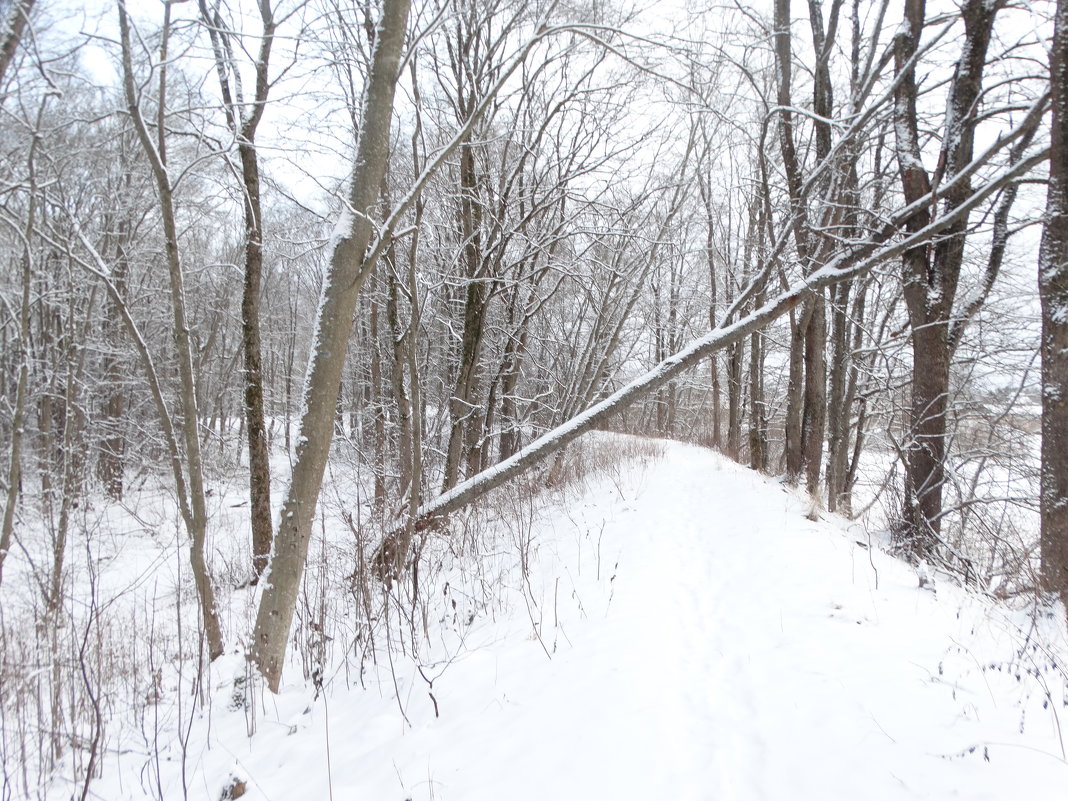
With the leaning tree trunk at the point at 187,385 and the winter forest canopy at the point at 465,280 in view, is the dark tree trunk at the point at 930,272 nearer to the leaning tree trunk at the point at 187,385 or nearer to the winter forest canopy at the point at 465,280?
the winter forest canopy at the point at 465,280

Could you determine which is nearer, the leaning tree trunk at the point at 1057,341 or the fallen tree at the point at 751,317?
the leaning tree trunk at the point at 1057,341

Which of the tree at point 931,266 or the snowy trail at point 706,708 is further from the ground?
the tree at point 931,266

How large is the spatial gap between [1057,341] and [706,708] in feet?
13.0

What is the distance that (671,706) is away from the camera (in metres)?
2.21

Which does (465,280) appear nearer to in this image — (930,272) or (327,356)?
(327,356)

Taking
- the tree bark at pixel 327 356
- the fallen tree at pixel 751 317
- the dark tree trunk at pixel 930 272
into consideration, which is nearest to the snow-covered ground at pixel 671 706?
the tree bark at pixel 327 356

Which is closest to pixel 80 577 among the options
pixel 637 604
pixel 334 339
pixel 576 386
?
pixel 576 386

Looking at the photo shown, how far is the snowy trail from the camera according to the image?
1749 mm

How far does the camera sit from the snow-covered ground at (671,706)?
1.77 metres

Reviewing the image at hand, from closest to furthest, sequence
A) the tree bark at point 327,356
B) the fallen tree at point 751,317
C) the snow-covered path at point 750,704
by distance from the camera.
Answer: the snow-covered path at point 750,704 → the tree bark at point 327,356 → the fallen tree at point 751,317

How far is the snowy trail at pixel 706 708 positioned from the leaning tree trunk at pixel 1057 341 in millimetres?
747

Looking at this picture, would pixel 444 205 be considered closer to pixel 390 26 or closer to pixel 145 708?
pixel 390 26

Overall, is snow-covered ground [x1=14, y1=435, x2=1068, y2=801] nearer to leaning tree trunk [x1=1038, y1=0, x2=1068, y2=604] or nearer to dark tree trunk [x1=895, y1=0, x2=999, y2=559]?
leaning tree trunk [x1=1038, y1=0, x2=1068, y2=604]


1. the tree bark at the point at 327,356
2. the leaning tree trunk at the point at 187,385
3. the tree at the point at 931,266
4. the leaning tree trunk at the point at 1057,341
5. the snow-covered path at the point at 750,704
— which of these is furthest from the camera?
the tree at the point at 931,266
